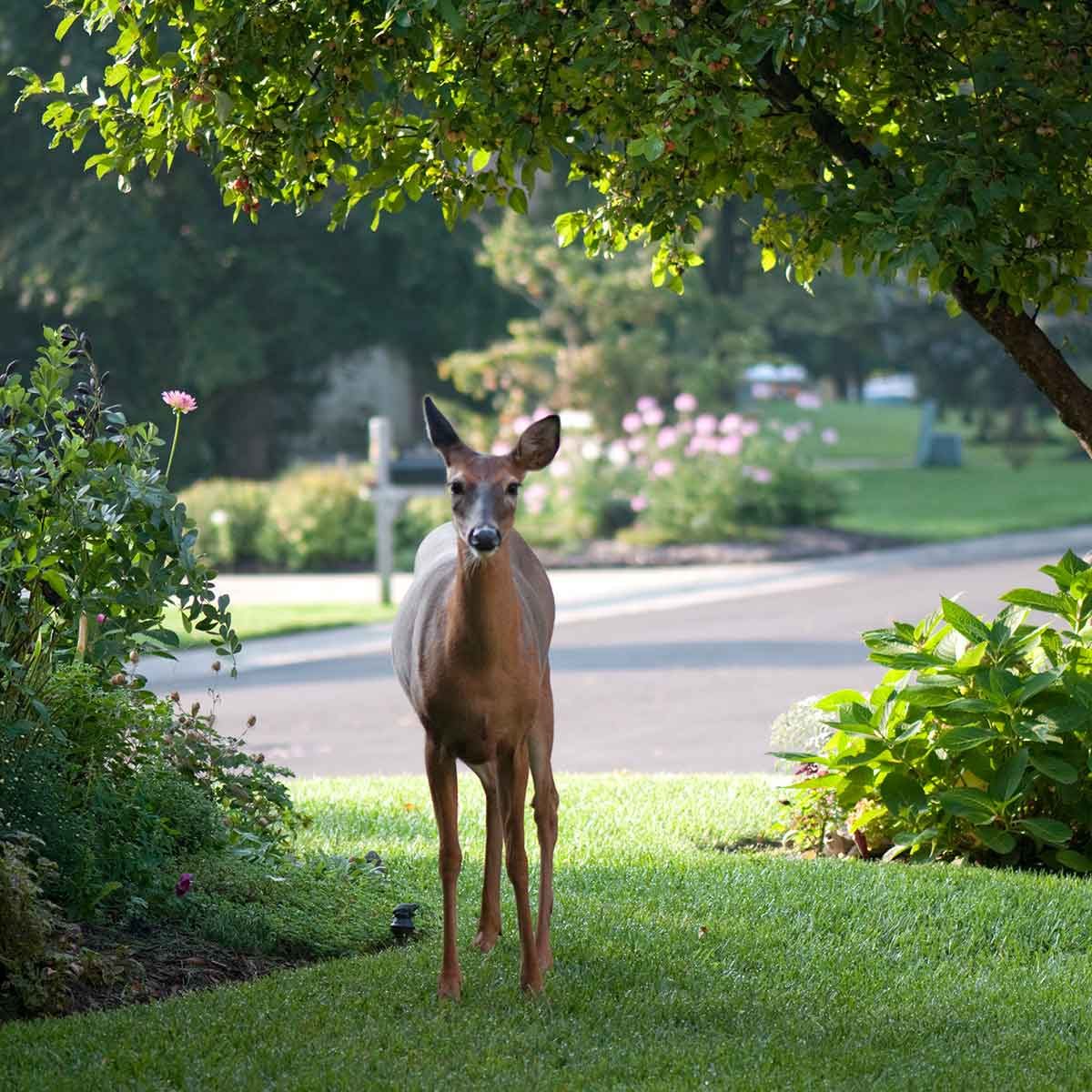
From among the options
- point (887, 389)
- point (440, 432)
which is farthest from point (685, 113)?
point (887, 389)

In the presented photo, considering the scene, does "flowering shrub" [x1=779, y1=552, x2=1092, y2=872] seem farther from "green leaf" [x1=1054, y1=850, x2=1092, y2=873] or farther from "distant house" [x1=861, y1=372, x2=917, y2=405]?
"distant house" [x1=861, y1=372, x2=917, y2=405]

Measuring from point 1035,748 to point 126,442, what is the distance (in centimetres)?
357

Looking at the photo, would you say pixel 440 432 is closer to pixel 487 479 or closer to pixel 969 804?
pixel 487 479

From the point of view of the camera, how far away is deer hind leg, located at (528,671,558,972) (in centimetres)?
546

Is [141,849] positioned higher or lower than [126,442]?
lower

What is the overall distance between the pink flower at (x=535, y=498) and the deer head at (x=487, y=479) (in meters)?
21.1

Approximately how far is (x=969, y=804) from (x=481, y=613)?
2585mm

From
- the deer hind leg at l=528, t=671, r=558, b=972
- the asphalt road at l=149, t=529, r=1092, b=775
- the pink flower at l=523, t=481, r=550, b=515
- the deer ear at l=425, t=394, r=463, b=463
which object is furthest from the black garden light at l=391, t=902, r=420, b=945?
the pink flower at l=523, t=481, r=550, b=515

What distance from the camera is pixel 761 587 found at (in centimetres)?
2164

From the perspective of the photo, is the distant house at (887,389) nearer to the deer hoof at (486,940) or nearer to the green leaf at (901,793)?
the green leaf at (901,793)

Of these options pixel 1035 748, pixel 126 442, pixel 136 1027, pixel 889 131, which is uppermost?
pixel 889 131

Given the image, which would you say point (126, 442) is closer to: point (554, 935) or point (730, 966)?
point (554, 935)

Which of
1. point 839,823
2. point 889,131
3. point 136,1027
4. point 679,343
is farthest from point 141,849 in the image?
point 679,343

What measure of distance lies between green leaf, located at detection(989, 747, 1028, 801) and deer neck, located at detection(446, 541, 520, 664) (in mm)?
2396
